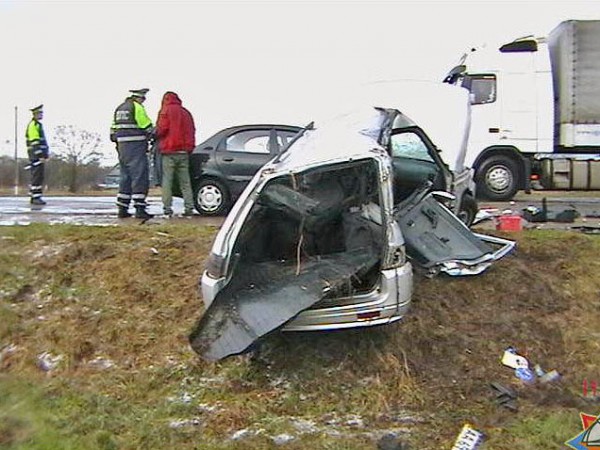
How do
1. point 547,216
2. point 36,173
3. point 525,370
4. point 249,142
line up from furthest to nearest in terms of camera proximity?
1. point 36,173
2. point 249,142
3. point 547,216
4. point 525,370

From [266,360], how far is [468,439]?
1784mm

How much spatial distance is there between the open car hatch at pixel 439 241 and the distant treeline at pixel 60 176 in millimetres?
23465

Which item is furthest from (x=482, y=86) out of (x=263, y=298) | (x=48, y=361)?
(x=48, y=361)

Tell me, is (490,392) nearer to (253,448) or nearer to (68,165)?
(253,448)

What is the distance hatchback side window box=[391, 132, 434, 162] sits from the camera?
23.6 ft

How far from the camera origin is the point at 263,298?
5379 mm

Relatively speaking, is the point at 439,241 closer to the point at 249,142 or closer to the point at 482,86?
the point at 249,142

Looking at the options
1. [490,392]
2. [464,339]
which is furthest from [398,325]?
[490,392]

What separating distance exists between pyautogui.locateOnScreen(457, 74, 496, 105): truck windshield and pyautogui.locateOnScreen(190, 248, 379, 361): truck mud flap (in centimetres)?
892

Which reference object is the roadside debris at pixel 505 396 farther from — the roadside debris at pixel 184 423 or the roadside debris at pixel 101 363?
the roadside debris at pixel 101 363

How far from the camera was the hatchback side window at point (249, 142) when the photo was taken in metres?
10.6

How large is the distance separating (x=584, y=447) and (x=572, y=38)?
11.4m

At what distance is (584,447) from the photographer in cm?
409

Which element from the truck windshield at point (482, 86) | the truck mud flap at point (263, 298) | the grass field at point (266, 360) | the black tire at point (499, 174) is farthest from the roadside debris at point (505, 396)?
the truck windshield at point (482, 86)
